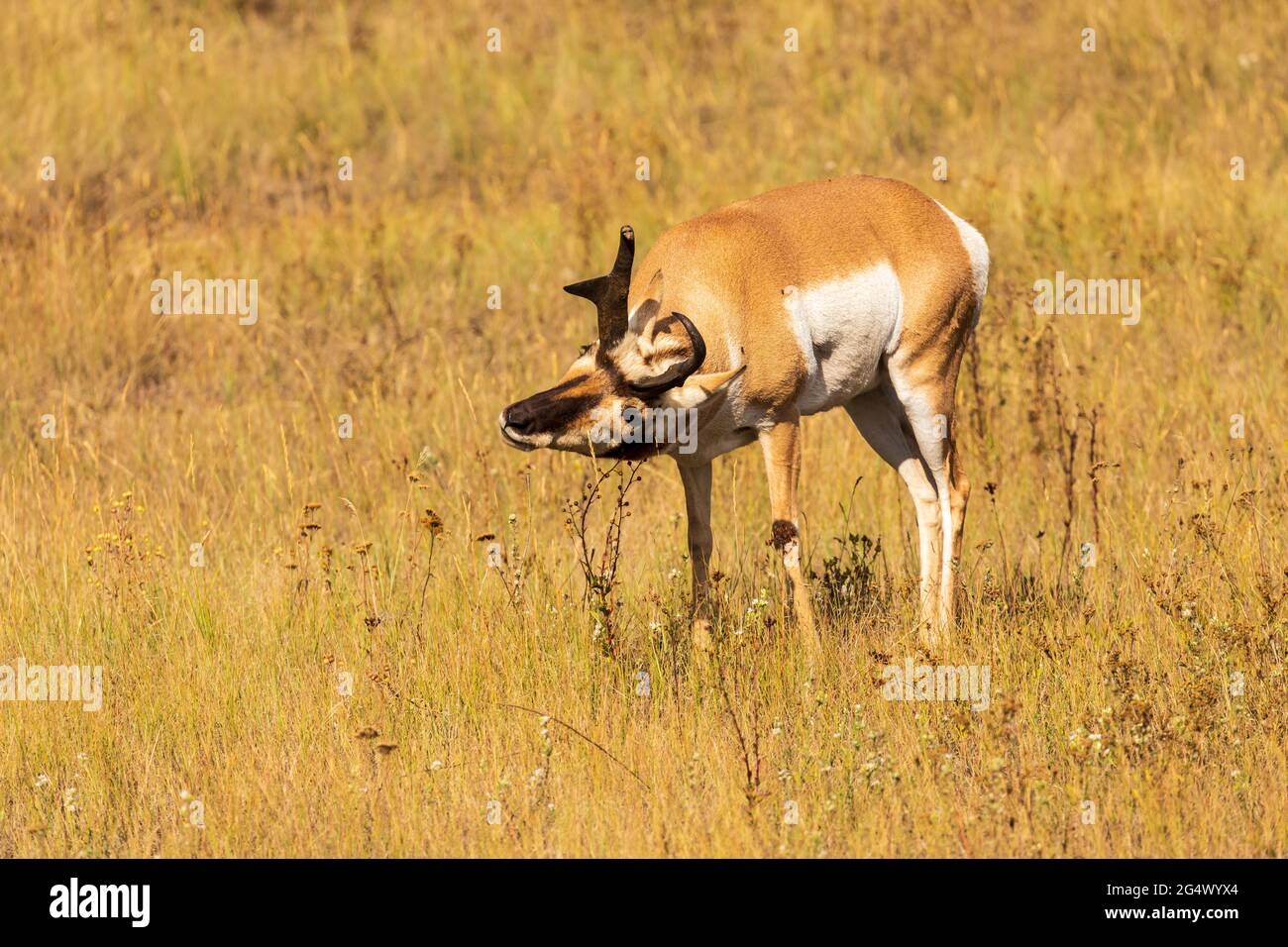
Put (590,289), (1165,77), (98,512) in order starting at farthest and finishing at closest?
(1165,77) < (98,512) < (590,289)

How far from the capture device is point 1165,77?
14.2m

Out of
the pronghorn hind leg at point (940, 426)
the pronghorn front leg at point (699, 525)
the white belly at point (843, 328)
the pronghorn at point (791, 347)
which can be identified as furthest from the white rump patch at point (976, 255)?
the pronghorn front leg at point (699, 525)

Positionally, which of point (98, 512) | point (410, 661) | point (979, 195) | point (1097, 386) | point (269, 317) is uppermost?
point (979, 195)

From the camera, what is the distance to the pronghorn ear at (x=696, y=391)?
241 inches

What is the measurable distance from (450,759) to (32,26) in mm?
11853

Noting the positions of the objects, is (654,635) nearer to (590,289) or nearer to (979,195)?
(590,289)

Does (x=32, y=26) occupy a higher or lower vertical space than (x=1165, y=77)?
higher

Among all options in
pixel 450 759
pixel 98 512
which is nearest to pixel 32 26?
pixel 98 512

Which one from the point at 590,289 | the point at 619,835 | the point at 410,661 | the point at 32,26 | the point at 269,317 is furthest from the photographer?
the point at 32,26
